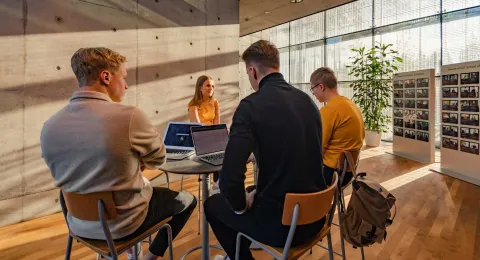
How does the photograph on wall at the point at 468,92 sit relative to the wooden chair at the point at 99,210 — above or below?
above

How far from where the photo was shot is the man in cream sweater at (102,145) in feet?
3.87

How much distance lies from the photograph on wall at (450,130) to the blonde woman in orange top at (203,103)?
4087mm

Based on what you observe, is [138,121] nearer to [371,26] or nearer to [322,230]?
[322,230]

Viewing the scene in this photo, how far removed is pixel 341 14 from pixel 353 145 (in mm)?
7798

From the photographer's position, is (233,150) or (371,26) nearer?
(233,150)

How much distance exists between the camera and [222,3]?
478cm

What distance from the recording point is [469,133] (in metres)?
4.45

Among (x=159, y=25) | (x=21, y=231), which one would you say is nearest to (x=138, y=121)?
(x=21, y=231)

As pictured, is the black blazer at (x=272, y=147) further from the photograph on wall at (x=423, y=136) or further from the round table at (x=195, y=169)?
the photograph on wall at (x=423, y=136)

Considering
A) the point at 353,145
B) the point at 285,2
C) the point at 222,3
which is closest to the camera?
the point at 353,145

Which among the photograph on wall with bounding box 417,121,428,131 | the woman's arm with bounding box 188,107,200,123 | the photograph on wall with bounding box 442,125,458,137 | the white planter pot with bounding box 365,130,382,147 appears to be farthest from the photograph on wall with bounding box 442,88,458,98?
the woman's arm with bounding box 188,107,200,123

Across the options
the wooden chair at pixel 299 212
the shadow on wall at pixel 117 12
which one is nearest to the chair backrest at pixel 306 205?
the wooden chair at pixel 299 212

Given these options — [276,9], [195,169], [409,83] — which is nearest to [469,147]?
[409,83]

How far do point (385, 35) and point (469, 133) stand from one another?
168 inches
